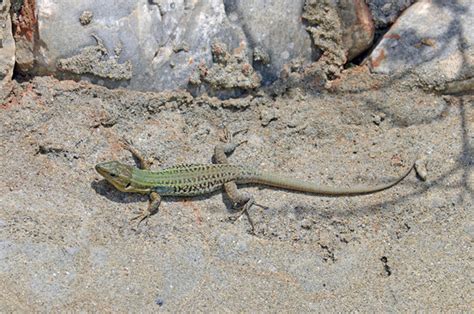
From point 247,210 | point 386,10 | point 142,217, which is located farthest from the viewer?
point 386,10

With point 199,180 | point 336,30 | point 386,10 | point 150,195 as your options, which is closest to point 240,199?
point 199,180

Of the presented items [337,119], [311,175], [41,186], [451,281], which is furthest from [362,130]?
[41,186]

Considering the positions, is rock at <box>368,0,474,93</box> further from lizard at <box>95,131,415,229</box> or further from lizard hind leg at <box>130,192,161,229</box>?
lizard hind leg at <box>130,192,161,229</box>

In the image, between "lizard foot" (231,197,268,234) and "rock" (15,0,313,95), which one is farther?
"rock" (15,0,313,95)

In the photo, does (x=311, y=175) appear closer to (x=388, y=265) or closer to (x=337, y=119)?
(x=337, y=119)

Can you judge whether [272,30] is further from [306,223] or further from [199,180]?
[306,223]

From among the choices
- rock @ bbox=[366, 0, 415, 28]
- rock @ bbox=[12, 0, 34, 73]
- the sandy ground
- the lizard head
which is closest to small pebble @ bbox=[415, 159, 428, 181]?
the sandy ground
